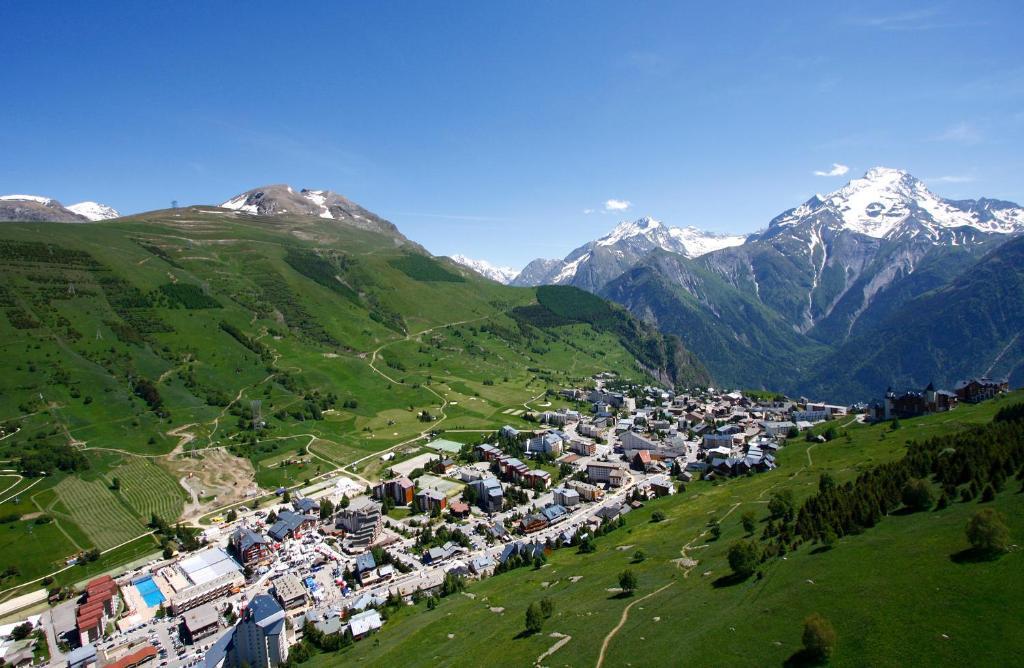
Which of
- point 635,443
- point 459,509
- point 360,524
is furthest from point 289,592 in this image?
point 635,443

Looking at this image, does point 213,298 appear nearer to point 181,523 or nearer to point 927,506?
point 181,523

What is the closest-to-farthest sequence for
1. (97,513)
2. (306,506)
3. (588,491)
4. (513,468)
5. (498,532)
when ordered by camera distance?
1. (498,532)
2. (97,513)
3. (306,506)
4. (588,491)
5. (513,468)

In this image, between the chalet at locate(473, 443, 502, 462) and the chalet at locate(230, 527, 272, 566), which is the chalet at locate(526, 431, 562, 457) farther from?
the chalet at locate(230, 527, 272, 566)

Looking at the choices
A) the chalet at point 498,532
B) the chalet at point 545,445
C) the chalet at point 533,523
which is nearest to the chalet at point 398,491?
the chalet at point 498,532

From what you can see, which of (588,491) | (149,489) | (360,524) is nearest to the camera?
(360,524)

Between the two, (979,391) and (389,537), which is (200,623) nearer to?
(389,537)

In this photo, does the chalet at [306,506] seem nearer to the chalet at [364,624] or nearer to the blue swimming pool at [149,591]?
the blue swimming pool at [149,591]

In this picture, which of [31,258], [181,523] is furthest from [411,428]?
[31,258]
